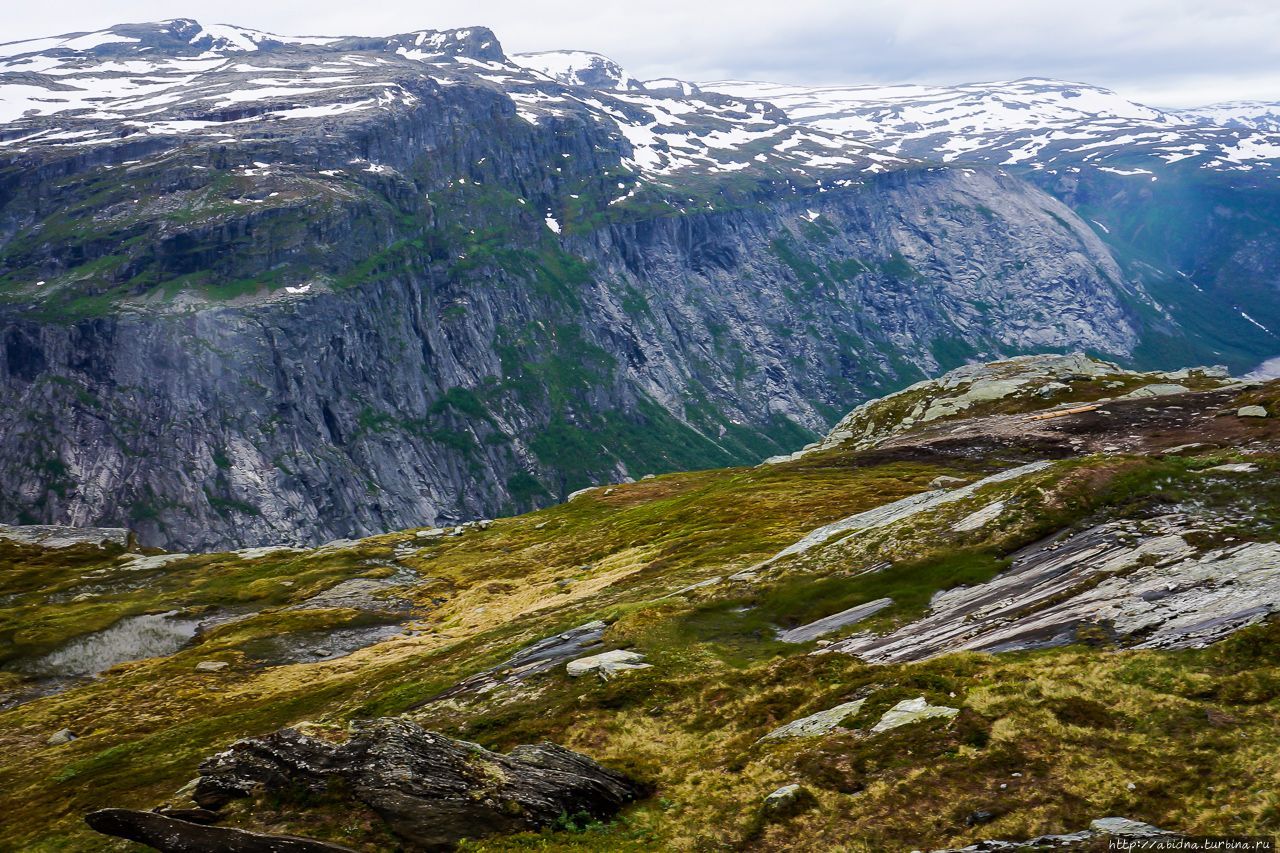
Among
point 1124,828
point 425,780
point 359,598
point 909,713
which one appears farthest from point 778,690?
point 359,598

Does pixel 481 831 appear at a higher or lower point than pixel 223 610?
higher

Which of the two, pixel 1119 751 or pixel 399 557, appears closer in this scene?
pixel 1119 751

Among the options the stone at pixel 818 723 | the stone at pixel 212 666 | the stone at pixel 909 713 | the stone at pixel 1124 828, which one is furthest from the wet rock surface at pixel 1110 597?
the stone at pixel 212 666

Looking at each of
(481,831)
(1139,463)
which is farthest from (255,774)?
(1139,463)

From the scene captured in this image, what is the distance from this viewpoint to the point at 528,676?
48.8 meters

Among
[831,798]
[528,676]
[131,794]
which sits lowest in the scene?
[131,794]

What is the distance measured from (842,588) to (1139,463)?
18765 millimetres

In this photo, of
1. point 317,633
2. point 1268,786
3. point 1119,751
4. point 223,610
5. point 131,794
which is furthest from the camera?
point 223,610

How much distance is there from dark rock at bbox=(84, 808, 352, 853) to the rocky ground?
0.12m

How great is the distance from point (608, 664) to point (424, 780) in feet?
57.1

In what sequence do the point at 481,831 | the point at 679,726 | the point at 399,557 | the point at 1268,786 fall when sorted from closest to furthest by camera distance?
the point at 1268,786 < the point at 481,831 < the point at 679,726 < the point at 399,557

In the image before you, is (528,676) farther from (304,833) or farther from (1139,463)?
(1139,463)

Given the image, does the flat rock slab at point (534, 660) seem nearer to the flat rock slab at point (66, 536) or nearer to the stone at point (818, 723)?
the stone at point (818, 723)

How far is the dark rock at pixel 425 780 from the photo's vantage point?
28250 mm
